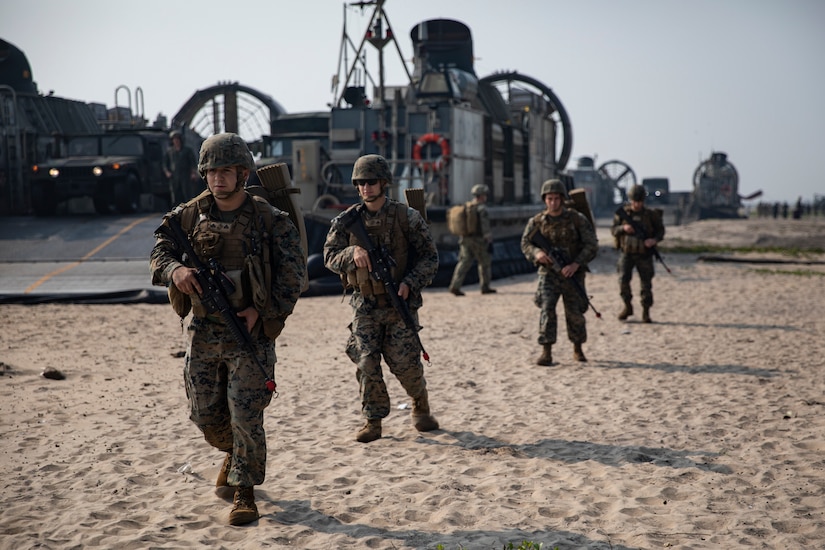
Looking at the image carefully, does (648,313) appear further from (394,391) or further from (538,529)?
(538,529)

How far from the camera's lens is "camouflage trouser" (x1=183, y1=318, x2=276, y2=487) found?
4.02 meters

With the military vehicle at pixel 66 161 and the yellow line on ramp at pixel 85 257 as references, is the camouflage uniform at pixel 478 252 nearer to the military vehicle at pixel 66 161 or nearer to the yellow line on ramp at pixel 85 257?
the yellow line on ramp at pixel 85 257

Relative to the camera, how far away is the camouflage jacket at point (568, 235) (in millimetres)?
7609

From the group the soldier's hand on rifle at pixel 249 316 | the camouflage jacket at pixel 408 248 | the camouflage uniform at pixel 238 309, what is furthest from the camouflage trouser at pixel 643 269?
the soldier's hand on rifle at pixel 249 316

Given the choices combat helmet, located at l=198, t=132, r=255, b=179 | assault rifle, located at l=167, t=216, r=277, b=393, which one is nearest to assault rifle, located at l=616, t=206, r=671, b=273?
combat helmet, located at l=198, t=132, r=255, b=179

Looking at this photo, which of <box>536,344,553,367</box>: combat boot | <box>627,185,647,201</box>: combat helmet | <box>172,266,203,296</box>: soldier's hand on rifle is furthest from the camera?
<box>627,185,647,201</box>: combat helmet

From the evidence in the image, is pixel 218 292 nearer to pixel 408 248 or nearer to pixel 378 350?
pixel 378 350

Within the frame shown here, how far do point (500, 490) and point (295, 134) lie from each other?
1400 centimetres

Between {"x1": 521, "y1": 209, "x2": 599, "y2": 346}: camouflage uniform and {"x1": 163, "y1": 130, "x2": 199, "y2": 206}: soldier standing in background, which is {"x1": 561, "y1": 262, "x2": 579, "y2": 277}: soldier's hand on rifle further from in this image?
{"x1": 163, "y1": 130, "x2": 199, "y2": 206}: soldier standing in background

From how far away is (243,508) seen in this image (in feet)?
13.3

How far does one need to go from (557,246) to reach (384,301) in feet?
9.05

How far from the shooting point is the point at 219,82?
25.9m

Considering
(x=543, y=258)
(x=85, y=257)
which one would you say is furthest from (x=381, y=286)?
(x=85, y=257)

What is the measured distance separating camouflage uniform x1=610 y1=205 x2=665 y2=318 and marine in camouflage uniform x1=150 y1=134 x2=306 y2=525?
6.88m
